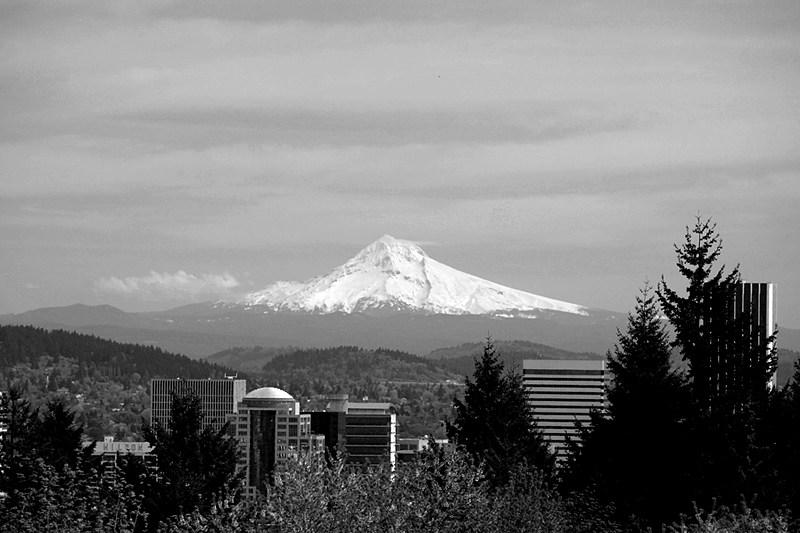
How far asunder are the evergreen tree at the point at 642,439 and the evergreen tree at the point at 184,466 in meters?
10.6

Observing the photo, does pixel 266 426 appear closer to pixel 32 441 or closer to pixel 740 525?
pixel 32 441

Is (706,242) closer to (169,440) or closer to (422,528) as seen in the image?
(422,528)

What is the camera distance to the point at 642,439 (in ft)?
112

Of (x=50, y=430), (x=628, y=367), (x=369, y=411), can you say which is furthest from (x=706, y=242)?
(x=369, y=411)

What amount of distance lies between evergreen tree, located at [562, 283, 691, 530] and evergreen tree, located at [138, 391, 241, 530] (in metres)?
10.6

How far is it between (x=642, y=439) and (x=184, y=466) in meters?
13.7

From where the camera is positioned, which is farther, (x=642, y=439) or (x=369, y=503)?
(x=642, y=439)

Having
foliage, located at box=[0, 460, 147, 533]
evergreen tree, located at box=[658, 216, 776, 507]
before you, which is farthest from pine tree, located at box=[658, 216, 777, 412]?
foliage, located at box=[0, 460, 147, 533]

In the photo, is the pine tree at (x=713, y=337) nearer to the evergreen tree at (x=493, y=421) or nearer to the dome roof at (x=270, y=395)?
the evergreen tree at (x=493, y=421)

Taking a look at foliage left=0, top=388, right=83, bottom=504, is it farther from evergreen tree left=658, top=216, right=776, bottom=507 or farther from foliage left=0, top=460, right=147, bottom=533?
evergreen tree left=658, top=216, right=776, bottom=507

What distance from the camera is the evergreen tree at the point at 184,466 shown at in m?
38.2

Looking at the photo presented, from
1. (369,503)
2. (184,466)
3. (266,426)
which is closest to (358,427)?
(266,426)

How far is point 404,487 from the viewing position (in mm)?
24766

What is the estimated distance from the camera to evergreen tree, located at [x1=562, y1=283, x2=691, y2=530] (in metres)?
32.3
